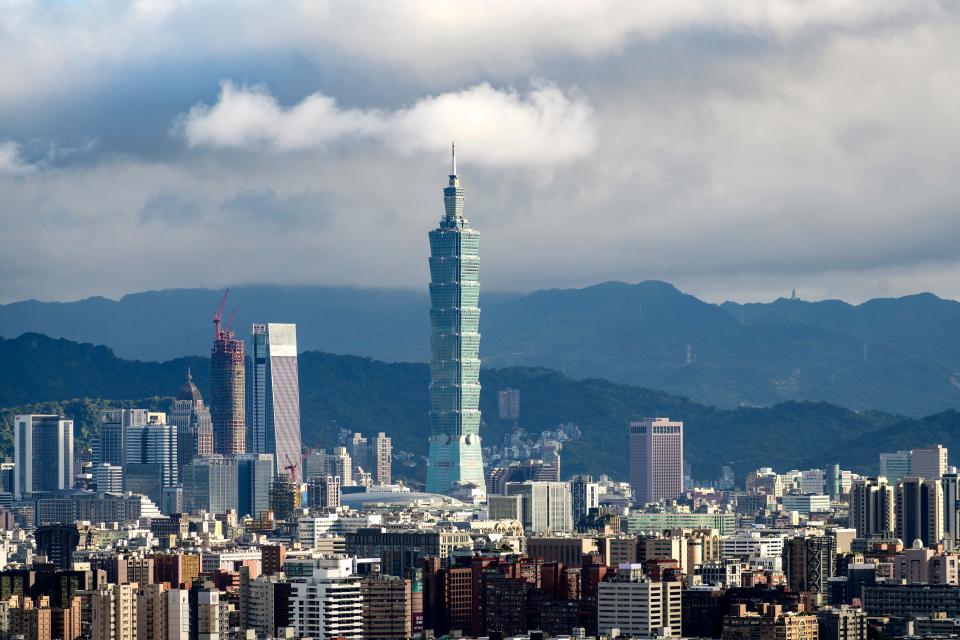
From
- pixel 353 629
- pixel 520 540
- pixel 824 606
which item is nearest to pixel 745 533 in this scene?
pixel 520 540

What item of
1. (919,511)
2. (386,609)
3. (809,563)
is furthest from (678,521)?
(386,609)

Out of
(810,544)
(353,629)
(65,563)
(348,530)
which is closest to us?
(353,629)

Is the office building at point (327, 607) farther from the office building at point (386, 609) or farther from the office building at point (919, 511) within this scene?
the office building at point (919, 511)

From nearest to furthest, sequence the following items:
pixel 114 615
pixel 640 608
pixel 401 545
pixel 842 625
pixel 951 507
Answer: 1. pixel 114 615
2. pixel 842 625
3. pixel 640 608
4. pixel 401 545
5. pixel 951 507

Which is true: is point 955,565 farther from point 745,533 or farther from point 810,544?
point 745,533

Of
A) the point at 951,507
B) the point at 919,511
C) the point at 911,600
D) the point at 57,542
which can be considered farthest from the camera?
the point at 951,507

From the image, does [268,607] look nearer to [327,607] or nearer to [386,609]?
[327,607]
